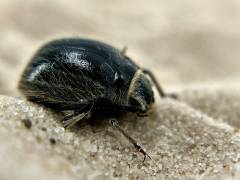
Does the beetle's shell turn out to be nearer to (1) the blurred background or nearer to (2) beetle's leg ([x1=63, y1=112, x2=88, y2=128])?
(2) beetle's leg ([x1=63, y1=112, x2=88, y2=128])

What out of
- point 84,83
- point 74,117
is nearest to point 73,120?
point 74,117

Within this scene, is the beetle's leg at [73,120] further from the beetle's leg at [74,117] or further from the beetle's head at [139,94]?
the beetle's head at [139,94]

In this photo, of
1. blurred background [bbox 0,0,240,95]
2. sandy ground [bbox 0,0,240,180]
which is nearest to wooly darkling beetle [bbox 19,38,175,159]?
sandy ground [bbox 0,0,240,180]

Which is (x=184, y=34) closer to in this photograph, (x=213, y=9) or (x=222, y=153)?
(x=213, y=9)

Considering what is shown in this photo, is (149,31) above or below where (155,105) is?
above

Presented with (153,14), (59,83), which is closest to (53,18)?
(153,14)

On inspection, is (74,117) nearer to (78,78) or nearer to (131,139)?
(78,78)
